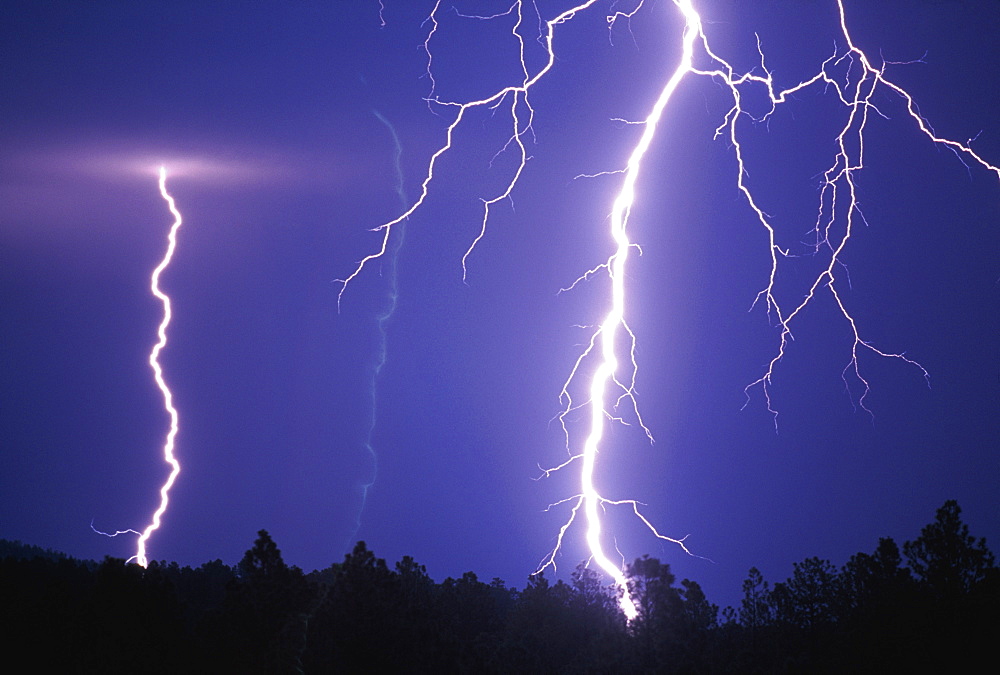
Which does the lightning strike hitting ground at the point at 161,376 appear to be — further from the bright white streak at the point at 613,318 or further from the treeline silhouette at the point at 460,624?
the bright white streak at the point at 613,318

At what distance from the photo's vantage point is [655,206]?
1104 centimetres

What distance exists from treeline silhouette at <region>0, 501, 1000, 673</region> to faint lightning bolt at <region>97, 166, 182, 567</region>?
2434 millimetres

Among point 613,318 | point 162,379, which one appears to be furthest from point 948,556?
point 162,379

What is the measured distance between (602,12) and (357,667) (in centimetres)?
1018

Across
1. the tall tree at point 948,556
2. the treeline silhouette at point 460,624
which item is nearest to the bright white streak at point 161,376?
the treeline silhouette at point 460,624

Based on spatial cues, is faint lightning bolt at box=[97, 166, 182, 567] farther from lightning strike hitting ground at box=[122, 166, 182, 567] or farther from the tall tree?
the tall tree

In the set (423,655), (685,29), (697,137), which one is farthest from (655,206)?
(423,655)

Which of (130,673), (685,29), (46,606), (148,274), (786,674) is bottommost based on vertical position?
(130,673)

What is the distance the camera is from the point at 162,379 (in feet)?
41.1

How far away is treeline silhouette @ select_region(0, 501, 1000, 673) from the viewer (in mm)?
5758

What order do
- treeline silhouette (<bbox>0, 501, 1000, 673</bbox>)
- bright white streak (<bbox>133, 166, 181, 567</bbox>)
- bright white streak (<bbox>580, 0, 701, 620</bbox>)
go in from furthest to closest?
bright white streak (<bbox>133, 166, 181, 567</bbox>), bright white streak (<bbox>580, 0, 701, 620</bbox>), treeline silhouette (<bbox>0, 501, 1000, 673</bbox>)

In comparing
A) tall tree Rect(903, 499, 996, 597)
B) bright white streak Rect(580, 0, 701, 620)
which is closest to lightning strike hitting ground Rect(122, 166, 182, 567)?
bright white streak Rect(580, 0, 701, 620)

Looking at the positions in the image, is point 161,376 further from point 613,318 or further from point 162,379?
point 613,318

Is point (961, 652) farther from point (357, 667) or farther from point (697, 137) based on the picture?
point (697, 137)
